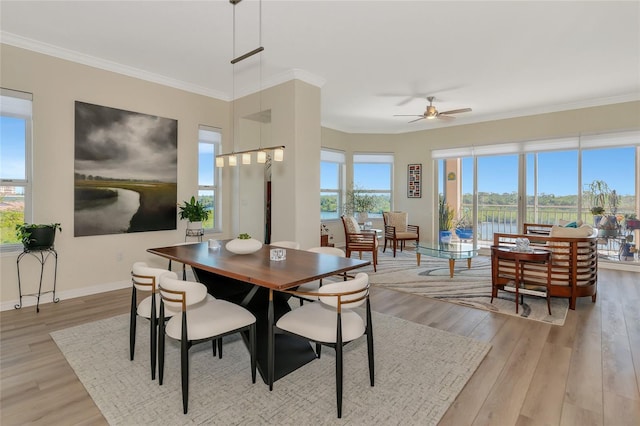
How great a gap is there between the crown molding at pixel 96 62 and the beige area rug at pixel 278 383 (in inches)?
128

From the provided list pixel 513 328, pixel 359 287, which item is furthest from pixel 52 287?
pixel 513 328

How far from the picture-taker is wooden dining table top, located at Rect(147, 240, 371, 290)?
213cm

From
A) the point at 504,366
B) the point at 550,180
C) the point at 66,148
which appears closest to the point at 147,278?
the point at 504,366

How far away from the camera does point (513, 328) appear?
10.7ft

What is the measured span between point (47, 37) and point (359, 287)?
176 inches

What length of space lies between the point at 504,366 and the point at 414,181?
623 centimetres

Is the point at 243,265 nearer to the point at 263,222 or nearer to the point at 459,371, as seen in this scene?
the point at 459,371

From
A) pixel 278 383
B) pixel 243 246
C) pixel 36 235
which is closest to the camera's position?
pixel 278 383

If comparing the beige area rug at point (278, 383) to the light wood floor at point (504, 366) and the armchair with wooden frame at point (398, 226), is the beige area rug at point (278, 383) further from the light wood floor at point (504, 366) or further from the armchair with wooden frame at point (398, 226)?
the armchair with wooden frame at point (398, 226)

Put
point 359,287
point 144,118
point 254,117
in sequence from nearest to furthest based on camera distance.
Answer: point 359,287
point 144,118
point 254,117

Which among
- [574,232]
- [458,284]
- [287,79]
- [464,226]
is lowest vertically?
[458,284]

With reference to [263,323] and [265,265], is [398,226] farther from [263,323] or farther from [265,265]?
[265,265]

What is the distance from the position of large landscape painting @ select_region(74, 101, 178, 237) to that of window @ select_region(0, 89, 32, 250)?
1.56 ft

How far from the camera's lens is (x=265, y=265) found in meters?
2.53
